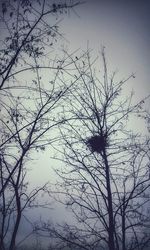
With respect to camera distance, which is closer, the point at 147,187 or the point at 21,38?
the point at 21,38

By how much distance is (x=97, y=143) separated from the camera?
7805mm

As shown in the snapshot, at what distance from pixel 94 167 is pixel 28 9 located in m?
4.17

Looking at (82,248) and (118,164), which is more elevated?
(118,164)

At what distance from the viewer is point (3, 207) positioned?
7.58m

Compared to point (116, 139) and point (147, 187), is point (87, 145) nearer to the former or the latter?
point (116, 139)

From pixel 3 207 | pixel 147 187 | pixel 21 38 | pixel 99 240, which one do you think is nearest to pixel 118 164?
pixel 147 187

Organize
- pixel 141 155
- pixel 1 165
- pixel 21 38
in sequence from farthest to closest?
1. pixel 141 155
2. pixel 1 165
3. pixel 21 38

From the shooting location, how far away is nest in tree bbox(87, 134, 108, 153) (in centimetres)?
772

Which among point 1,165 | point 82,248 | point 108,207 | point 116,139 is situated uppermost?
point 116,139

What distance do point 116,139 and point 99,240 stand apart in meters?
2.48

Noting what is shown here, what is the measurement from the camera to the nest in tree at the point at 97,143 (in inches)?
304

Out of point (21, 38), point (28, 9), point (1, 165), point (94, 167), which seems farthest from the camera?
point (94, 167)

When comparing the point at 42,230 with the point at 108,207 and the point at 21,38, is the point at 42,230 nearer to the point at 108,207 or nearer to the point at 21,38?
the point at 108,207

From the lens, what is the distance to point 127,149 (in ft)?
25.3
